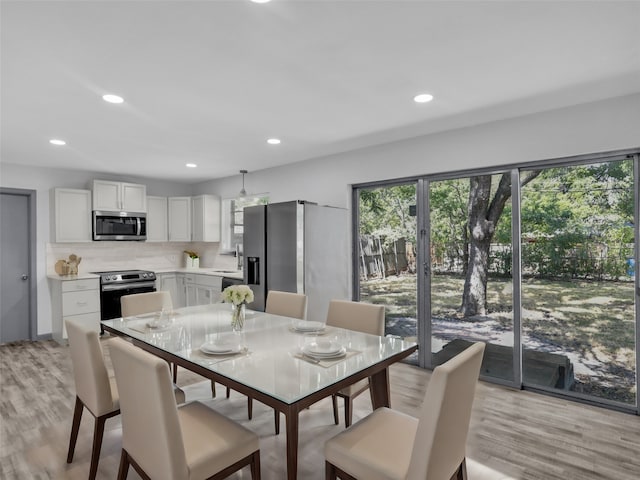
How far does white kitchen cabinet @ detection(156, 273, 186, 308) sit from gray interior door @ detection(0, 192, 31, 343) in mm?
1651

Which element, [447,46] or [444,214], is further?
[444,214]

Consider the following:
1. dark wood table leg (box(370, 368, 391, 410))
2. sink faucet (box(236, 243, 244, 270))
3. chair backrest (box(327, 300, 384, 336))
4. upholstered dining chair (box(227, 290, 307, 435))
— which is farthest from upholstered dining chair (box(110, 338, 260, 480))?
sink faucet (box(236, 243, 244, 270))

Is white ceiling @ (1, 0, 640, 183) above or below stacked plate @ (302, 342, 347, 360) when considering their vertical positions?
above

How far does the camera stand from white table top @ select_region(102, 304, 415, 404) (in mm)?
1645

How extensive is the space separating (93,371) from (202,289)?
3.59 m

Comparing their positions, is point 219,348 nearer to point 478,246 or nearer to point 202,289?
point 478,246

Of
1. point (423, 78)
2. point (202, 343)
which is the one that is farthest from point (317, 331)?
point (423, 78)

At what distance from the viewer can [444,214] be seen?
12.5ft

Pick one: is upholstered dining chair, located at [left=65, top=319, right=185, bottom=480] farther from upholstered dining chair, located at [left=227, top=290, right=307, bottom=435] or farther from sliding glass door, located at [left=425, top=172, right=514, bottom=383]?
sliding glass door, located at [left=425, top=172, right=514, bottom=383]

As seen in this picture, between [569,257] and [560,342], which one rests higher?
[569,257]

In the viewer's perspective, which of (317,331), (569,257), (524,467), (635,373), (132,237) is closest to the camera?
(524,467)

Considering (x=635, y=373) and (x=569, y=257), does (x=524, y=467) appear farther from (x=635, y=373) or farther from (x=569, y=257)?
(x=569, y=257)

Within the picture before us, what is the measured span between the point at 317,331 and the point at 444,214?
2.06 metres

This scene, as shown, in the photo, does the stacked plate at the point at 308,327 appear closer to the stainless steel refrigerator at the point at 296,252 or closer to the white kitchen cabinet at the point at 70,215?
the stainless steel refrigerator at the point at 296,252
